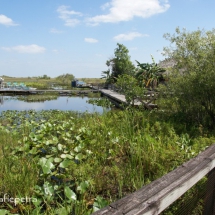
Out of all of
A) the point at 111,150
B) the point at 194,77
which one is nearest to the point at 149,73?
the point at 194,77

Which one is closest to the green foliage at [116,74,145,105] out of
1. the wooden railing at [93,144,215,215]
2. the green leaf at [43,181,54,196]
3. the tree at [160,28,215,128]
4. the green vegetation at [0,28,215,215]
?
the green vegetation at [0,28,215,215]

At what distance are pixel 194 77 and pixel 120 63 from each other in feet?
88.1

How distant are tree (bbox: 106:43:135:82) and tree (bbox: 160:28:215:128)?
81.4 feet

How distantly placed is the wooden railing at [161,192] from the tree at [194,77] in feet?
16.7

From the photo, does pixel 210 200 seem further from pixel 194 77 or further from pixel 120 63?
pixel 120 63

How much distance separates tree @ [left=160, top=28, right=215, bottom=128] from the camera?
648 centimetres

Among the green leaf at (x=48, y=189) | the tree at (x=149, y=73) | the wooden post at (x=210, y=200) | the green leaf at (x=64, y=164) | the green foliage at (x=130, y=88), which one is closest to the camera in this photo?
the wooden post at (x=210, y=200)

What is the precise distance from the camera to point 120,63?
32938 mm

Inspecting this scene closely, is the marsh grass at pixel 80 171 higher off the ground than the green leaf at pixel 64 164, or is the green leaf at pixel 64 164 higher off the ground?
the green leaf at pixel 64 164

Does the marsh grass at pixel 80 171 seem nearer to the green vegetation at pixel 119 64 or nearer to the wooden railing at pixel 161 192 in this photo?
the wooden railing at pixel 161 192

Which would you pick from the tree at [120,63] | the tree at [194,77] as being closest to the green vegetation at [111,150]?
the tree at [194,77]

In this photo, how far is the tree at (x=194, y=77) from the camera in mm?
6477

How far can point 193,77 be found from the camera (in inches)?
258

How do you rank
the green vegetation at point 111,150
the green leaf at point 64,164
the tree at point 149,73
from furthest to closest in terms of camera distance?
the tree at point 149,73
the green leaf at point 64,164
the green vegetation at point 111,150
